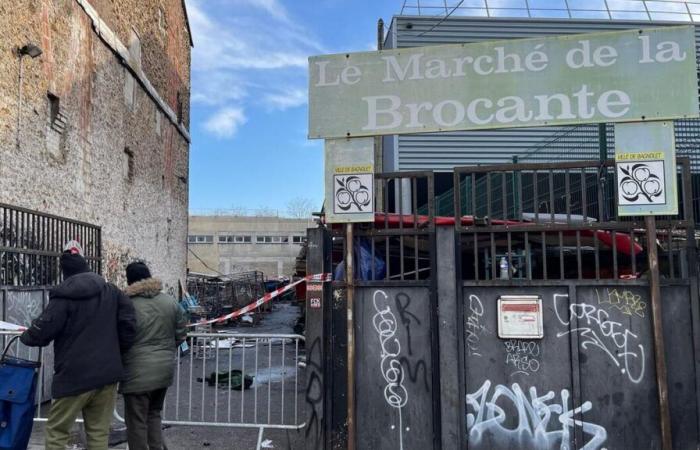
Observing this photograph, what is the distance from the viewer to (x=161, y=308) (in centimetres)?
505

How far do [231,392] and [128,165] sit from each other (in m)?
10.1

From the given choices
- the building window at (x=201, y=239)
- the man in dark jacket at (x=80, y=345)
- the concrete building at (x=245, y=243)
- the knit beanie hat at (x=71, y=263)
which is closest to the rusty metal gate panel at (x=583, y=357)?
the man in dark jacket at (x=80, y=345)

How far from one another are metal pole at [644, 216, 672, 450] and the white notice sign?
0.89m

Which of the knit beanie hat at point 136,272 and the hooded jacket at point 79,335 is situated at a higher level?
the knit beanie hat at point 136,272

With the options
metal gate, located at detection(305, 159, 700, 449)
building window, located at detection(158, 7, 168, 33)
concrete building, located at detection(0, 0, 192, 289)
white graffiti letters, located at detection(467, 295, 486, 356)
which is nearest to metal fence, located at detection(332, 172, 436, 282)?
metal gate, located at detection(305, 159, 700, 449)

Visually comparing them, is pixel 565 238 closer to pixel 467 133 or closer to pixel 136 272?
pixel 136 272

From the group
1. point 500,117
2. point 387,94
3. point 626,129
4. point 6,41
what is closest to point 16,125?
point 6,41

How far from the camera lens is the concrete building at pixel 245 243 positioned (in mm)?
61062

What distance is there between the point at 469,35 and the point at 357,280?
1124cm

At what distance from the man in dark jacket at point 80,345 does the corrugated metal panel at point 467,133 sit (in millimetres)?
10209

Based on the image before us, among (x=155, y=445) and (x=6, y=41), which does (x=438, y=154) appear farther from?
(x=155, y=445)

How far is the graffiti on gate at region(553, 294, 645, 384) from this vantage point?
4.84 m

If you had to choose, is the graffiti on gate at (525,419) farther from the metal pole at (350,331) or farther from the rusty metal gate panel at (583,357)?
the metal pole at (350,331)

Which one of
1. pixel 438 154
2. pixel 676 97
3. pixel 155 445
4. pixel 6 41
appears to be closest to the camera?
pixel 676 97
